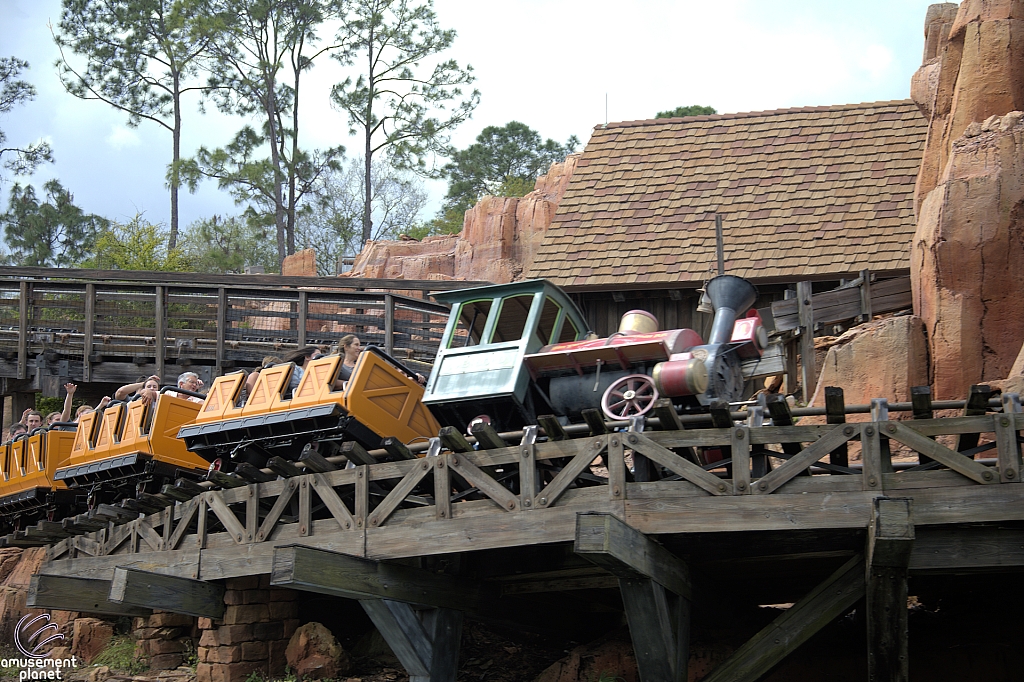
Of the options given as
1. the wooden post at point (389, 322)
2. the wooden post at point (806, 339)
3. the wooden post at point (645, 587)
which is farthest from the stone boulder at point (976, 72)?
the wooden post at point (389, 322)

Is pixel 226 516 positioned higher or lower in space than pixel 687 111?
lower

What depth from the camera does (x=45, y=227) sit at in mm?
43594

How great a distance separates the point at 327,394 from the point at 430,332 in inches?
354

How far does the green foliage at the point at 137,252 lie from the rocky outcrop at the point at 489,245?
6.48 metres

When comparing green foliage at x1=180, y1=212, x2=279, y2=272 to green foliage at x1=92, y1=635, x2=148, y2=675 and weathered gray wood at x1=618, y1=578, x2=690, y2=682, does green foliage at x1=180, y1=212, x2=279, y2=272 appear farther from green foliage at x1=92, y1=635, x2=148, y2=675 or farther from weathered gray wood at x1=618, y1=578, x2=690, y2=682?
weathered gray wood at x1=618, y1=578, x2=690, y2=682

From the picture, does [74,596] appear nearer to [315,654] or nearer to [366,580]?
[315,654]

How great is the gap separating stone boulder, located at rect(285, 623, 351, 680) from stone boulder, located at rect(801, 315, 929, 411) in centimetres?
611

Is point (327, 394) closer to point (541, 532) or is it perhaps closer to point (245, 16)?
point (541, 532)

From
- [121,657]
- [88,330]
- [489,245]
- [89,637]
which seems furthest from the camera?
[489,245]

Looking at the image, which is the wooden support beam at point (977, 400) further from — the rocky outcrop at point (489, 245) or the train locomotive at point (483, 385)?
the rocky outcrop at point (489, 245)

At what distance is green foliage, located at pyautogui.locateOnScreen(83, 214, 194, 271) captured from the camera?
32844 mm

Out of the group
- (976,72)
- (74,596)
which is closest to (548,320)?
(74,596)

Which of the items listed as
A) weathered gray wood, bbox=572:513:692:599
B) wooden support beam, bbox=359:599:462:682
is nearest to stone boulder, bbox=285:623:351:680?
wooden support beam, bbox=359:599:462:682

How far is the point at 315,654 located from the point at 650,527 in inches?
183
